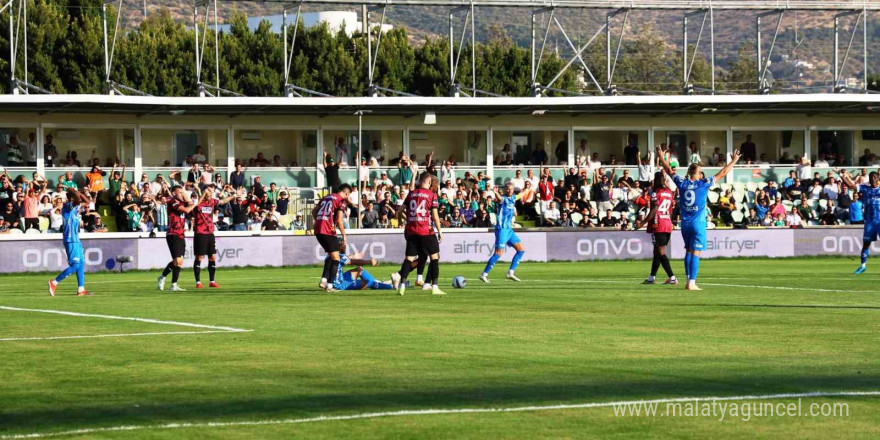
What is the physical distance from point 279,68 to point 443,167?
2992 centimetres

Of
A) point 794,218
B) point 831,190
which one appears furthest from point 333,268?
point 831,190

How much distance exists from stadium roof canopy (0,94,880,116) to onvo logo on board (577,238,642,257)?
7.56 m

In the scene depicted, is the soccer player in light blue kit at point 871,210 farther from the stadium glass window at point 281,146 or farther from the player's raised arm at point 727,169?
the stadium glass window at point 281,146

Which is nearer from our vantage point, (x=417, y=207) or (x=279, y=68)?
(x=417, y=207)

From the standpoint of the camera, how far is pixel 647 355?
1138 cm

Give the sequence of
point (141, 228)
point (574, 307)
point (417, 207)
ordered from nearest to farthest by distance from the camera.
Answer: point (574, 307) < point (417, 207) < point (141, 228)

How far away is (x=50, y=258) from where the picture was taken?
111 feet

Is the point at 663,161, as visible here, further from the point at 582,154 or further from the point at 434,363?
the point at 582,154

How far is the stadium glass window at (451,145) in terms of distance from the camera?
48125 millimetres

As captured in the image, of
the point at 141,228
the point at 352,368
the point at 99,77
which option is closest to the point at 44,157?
the point at 141,228

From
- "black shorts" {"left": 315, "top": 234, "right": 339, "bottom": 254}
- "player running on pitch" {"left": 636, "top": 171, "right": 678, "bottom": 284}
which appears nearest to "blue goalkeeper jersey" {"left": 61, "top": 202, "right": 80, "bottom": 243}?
"black shorts" {"left": 315, "top": 234, "right": 339, "bottom": 254}

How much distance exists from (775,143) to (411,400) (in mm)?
44481

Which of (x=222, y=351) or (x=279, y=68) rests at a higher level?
(x=279, y=68)

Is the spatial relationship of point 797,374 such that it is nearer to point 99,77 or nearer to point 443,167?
point 443,167
